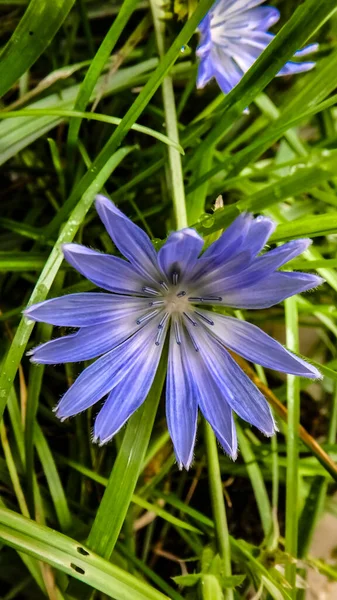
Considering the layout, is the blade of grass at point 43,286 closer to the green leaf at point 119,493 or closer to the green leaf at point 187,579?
the green leaf at point 119,493

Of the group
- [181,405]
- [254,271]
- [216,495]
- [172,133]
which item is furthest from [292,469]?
[172,133]

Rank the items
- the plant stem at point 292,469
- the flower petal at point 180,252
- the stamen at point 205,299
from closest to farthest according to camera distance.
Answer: the flower petal at point 180,252, the stamen at point 205,299, the plant stem at point 292,469

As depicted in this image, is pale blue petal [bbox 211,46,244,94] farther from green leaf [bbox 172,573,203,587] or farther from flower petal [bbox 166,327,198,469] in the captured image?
green leaf [bbox 172,573,203,587]

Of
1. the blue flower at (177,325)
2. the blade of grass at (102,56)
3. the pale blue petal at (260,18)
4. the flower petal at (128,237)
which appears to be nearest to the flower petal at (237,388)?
the blue flower at (177,325)

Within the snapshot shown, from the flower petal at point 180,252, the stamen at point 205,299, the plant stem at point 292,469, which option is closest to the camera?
the flower petal at point 180,252

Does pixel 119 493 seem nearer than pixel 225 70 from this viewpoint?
Yes

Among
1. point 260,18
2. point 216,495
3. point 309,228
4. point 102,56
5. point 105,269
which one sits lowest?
point 216,495

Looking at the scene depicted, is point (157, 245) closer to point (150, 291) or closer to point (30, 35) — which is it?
point (150, 291)
